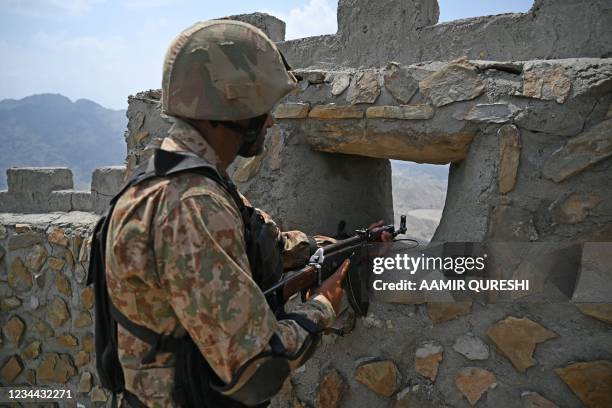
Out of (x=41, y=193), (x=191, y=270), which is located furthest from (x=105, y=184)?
(x=191, y=270)

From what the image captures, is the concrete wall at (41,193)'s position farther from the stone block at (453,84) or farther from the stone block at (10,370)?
the stone block at (453,84)

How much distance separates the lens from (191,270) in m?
1.02

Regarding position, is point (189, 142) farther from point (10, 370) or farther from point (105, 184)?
point (10, 370)

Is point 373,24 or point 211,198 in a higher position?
point 373,24

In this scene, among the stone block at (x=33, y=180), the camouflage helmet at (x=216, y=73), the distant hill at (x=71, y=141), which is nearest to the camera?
the camouflage helmet at (x=216, y=73)

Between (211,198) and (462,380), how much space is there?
1.35 m

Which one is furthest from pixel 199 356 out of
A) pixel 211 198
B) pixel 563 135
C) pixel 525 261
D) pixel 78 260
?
pixel 78 260

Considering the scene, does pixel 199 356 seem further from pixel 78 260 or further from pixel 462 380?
pixel 78 260

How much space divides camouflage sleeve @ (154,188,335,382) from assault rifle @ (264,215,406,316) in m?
0.30

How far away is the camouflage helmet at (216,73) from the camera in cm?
117

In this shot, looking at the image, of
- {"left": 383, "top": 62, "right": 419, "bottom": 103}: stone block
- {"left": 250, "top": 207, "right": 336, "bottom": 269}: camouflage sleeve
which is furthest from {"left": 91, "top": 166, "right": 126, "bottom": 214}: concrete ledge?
{"left": 383, "top": 62, "right": 419, "bottom": 103}: stone block

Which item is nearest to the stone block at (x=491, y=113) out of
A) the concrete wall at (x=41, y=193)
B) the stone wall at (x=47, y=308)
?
the stone wall at (x=47, y=308)

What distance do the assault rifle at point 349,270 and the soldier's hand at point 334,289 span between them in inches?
1.6

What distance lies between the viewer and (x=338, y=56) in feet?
18.1
